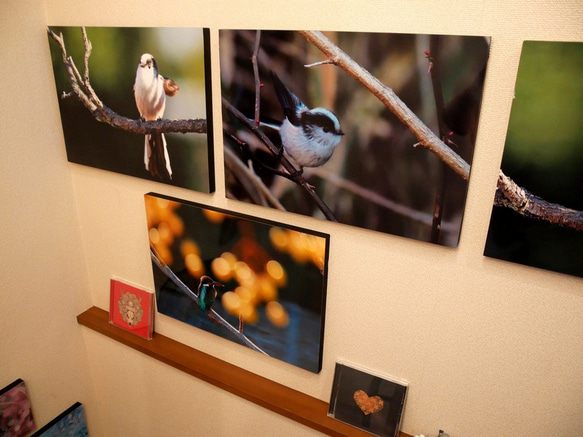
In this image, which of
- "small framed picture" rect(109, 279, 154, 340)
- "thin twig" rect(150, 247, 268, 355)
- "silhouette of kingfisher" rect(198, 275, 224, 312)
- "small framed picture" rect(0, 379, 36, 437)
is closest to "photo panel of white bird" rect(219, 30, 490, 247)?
"silhouette of kingfisher" rect(198, 275, 224, 312)

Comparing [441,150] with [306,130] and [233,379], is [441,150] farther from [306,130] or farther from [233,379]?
[233,379]

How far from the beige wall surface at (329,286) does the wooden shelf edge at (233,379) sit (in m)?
0.04

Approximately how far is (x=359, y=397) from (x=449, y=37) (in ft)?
3.55

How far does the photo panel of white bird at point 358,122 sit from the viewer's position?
988 millimetres

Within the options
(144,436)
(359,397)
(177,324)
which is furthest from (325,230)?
(144,436)

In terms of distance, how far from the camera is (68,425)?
80.4 inches

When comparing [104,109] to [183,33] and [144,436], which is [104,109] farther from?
[144,436]

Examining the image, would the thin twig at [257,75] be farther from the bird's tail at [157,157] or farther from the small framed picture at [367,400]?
the small framed picture at [367,400]

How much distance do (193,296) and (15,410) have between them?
93 centimetres

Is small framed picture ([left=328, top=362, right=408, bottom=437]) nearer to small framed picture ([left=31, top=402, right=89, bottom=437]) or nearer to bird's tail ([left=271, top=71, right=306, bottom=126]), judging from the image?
bird's tail ([left=271, top=71, right=306, bottom=126])

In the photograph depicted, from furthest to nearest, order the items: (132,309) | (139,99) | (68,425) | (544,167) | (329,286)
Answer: (68,425) → (132,309) → (139,99) → (329,286) → (544,167)

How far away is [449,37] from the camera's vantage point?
0.95m

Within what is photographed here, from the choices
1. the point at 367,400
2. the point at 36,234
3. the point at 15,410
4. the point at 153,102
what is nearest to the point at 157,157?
the point at 153,102

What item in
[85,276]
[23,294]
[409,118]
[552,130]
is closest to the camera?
[552,130]
